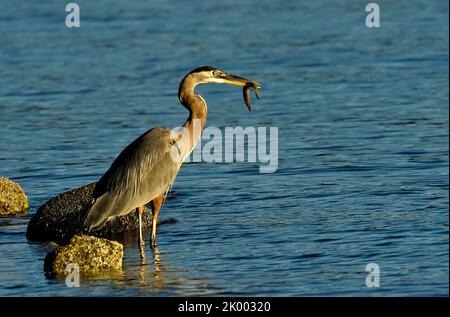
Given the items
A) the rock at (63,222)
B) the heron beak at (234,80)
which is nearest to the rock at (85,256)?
the rock at (63,222)

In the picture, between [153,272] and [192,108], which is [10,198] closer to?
[192,108]

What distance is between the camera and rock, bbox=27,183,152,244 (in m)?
12.9

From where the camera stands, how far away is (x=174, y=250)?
478 inches

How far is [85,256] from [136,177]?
5.58 ft

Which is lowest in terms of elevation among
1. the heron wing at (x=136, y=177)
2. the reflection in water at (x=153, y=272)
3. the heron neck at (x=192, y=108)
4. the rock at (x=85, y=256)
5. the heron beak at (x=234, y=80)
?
the reflection in water at (x=153, y=272)

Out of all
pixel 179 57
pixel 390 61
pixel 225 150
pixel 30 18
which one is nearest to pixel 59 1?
pixel 30 18

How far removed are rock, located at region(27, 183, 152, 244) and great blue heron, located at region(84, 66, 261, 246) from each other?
543mm

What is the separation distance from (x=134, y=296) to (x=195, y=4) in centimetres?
2453

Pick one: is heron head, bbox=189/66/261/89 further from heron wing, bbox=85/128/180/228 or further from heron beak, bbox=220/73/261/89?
heron wing, bbox=85/128/180/228

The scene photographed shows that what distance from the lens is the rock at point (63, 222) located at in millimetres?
12883

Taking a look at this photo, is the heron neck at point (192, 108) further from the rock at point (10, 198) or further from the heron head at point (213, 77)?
the rock at point (10, 198)

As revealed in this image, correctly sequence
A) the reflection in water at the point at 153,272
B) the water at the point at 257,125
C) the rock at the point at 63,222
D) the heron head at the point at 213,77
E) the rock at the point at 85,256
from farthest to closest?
the heron head at the point at 213,77
the rock at the point at 63,222
the water at the point at 257,125
the rock at the point at 85,256
the reflection in water at the point at 153,272

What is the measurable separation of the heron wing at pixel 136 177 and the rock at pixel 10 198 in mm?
2054

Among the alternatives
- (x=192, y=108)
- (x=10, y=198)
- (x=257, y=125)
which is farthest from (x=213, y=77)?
(x=257, y=125)
